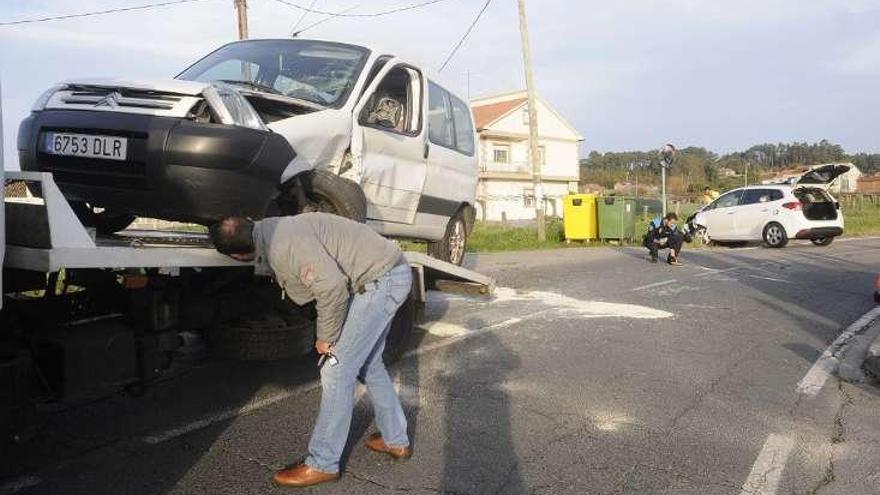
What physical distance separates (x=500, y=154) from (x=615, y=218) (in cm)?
2757

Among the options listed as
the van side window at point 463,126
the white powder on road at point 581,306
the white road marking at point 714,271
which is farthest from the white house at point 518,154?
the van side window at point 463,126

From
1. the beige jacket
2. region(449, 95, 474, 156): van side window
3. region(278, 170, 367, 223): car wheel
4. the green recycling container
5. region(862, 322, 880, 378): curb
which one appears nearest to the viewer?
the beige jacket

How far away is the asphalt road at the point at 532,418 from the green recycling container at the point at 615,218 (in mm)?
10708

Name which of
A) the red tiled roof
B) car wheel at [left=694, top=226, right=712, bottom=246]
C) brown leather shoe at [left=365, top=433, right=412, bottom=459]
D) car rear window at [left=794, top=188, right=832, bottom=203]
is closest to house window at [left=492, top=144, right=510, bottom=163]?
the red tiled roof

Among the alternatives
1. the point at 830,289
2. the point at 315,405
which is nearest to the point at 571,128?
the point at 830,289

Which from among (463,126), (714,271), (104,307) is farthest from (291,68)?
(714,271)

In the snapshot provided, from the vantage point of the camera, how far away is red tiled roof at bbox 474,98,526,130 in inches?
1763

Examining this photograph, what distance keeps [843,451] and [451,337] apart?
11.3 ft

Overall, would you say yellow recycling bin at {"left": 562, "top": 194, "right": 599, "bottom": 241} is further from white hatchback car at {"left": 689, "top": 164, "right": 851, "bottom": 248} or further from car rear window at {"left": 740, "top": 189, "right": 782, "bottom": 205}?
car rear window at {"left": 740, "top": 189, "right": 782, "bottom": 205}

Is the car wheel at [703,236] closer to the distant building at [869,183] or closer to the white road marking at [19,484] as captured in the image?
the white road marking at [19,484]

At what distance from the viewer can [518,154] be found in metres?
47.1

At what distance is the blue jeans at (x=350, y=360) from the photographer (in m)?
3.61

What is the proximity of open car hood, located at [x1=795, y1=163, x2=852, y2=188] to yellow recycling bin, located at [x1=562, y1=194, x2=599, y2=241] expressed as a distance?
504 centimetres

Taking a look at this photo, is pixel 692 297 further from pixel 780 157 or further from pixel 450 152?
pixel 780 157
